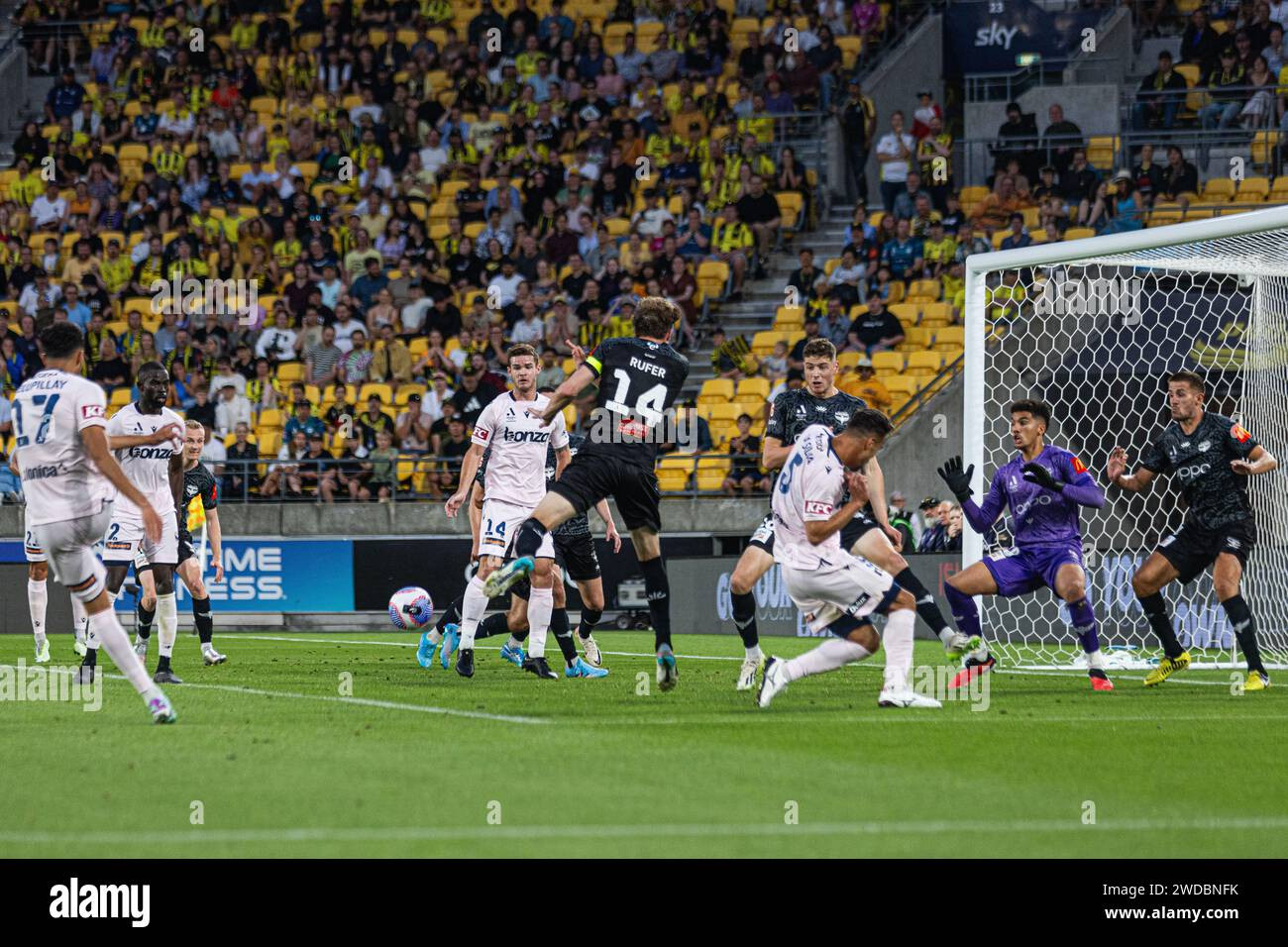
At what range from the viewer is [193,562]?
47.2 ft

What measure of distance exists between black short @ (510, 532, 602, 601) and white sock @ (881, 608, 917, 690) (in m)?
3.72

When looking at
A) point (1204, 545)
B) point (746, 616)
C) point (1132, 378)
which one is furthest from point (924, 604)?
point (1132, 378)

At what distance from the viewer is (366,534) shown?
80.0ft

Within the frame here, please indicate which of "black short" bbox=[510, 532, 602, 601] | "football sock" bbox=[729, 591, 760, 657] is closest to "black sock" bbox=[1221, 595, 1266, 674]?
"football sock" bbox=[729, 591, 760, 657]

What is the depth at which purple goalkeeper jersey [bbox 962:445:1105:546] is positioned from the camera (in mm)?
12078

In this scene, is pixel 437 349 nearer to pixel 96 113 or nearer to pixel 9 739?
pixel 96 113

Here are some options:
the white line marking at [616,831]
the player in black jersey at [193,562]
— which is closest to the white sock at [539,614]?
the player in black jersey at [193,562]

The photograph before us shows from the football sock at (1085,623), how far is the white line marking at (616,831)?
6.07 m

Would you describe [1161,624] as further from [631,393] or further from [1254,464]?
[631,393]

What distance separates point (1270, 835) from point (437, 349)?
20101mm

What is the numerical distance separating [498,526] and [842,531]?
282 cm

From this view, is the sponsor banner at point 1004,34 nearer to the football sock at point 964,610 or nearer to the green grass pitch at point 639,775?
the football sock at point 964,610

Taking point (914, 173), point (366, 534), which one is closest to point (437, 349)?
point (366, 534)
